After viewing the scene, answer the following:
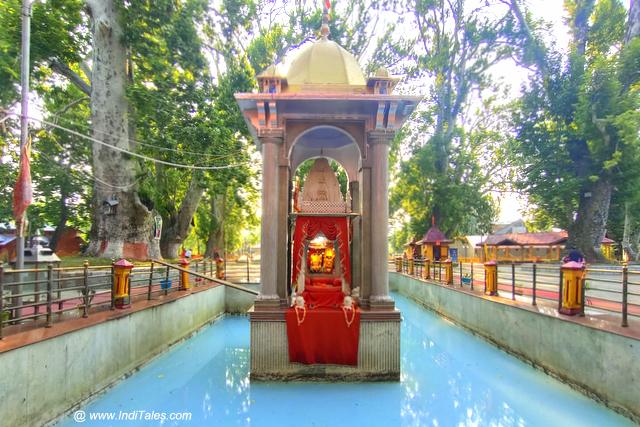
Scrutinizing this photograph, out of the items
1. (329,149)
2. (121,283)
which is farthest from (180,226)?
(121,283)

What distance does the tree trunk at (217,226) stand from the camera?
2944 centimetres

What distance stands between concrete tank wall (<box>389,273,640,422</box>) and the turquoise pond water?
0.23m

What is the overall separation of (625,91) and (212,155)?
20.4 metres

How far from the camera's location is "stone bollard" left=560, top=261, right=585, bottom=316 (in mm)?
6855

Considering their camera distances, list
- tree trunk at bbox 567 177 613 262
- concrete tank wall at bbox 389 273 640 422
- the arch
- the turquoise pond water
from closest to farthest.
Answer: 1. concrete tank wall at bbox 389 273 640 422
2. the turquoise pond water
3. the arch
4. tree trunk at bbox 567 177 613 262

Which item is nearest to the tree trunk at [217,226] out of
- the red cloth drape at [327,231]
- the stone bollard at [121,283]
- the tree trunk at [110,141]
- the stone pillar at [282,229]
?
the tree trunk at [110,141]

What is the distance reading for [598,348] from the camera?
19.4 ft

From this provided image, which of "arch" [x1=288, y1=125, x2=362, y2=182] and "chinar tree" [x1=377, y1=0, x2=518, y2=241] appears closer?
"arch" [x1=288, y1=125, x2=362, y2=182]

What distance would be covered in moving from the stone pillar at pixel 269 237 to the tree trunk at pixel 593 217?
1976cm

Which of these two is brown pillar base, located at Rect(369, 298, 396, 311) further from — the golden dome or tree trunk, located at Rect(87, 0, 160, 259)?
tree trunk, located at Rect(87, 0, 160, 259)

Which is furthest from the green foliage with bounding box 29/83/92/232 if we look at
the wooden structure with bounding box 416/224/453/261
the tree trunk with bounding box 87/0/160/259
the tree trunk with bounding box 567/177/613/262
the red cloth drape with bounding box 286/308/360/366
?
the tree trunk with bounding box 567/177/613/262

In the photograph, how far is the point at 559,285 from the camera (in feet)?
24.9

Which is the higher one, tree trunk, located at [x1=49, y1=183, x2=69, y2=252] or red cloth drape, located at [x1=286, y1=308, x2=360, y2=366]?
tree trunk, located at [x1=49, y1=183, x2=69, y2=252]

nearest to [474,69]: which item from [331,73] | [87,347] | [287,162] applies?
[331,73]
